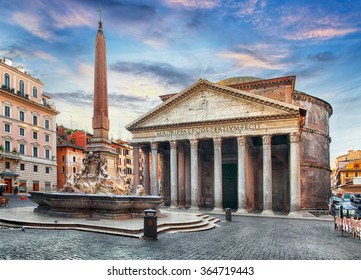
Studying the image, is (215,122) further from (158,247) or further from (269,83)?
(158,247)

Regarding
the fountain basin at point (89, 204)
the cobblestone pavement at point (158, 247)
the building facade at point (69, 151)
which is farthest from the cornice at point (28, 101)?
the cobblestone pavement at point (158, 247)

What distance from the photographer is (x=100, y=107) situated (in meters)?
14.3

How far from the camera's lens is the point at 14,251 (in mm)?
7375

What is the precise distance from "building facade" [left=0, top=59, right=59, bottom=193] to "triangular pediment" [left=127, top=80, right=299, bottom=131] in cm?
1394

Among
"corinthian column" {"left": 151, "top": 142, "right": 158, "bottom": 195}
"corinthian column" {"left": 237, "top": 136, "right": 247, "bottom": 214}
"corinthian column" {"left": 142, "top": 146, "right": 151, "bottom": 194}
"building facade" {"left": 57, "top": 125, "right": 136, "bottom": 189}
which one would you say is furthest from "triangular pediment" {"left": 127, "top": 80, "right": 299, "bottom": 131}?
"building facade" {"left": 57, "top": 125, "right": 136, "bottom": 189}

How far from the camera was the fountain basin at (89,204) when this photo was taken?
12516 mm

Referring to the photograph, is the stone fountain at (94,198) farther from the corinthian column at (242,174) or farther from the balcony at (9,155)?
the balcony at (9,155)

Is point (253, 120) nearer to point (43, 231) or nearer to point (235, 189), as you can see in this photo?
point (235, 189)

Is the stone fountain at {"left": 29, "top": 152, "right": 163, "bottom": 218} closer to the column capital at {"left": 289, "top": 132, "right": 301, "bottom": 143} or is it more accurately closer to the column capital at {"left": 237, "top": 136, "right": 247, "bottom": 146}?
the column capital at {"left": 237, "top": 136, "right": 247, "bottom": 146}

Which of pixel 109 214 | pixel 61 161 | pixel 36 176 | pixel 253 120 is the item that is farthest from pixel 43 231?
pixel 61 161

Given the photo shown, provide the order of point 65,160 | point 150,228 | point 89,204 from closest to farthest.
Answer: point 150,228, point 89,204, point 65,160

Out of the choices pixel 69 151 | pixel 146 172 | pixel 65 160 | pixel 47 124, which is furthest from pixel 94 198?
pixel 69 151

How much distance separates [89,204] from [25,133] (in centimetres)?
2988
